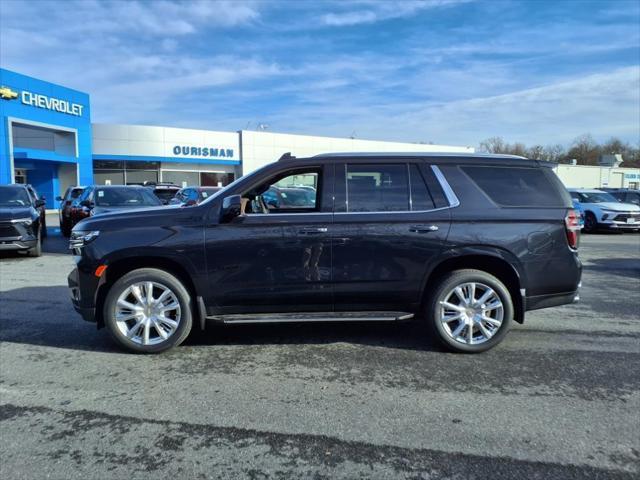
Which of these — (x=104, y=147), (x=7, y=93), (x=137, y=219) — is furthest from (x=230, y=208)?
(x=104, y=147)

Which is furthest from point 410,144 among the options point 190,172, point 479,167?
point 479,167

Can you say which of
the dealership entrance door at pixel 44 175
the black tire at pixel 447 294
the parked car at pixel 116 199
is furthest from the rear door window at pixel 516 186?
the dealership entrance door at pixel 44 175

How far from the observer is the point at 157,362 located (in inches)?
183

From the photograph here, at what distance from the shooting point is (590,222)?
18578 millimetres

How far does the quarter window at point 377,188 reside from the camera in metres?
4.79

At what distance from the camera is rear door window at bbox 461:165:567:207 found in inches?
192

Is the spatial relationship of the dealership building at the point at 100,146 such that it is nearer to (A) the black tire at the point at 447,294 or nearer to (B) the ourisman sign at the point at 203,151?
(B) the ourisman sign at the point at 203,151

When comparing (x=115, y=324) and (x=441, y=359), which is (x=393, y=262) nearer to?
(x=441, y=359)

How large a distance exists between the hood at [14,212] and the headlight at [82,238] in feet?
23.9

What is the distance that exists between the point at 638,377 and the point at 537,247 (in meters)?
1.40

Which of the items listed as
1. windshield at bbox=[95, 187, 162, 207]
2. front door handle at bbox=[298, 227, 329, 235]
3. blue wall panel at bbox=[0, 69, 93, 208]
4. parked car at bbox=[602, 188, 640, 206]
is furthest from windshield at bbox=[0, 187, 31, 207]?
parked car at bbox=[602, 188, 640, 206]

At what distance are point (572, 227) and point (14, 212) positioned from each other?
11.1 meters

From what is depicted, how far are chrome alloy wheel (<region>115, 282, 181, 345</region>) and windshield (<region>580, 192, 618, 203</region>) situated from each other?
18.6 m

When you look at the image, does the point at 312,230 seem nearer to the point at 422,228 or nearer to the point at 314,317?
the point at 314,317
